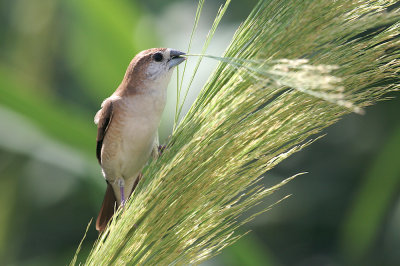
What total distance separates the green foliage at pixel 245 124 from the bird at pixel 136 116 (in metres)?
1.02

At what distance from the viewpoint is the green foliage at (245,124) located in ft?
5.21

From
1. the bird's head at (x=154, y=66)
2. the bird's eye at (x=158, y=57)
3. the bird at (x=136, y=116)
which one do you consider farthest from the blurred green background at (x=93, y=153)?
the bird's eye at (x=158, y=57)

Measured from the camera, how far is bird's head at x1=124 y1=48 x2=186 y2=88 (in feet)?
8.83

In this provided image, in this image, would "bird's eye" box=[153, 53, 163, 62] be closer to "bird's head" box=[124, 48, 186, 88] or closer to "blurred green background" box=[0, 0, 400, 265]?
"bird's head" box=[124, 48, 186, 88]

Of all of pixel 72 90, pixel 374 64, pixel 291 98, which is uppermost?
pixel 374 64

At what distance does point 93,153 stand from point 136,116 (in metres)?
1.22

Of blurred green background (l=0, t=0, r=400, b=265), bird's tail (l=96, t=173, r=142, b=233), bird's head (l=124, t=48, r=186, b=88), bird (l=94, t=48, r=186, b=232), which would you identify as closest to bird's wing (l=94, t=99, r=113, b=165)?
bird (l=94, t=48, r=186, b=232)

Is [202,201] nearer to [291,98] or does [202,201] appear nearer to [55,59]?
[291,98]

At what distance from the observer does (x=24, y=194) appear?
4.89 m

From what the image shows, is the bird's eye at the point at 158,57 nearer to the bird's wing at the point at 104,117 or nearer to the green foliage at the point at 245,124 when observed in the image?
the bird's wing at the point at 104,117

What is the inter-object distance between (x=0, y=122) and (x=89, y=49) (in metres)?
0.86

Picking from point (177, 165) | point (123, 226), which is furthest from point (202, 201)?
point (123, 226)

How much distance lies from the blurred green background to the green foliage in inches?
79.9

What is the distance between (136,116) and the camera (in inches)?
109
